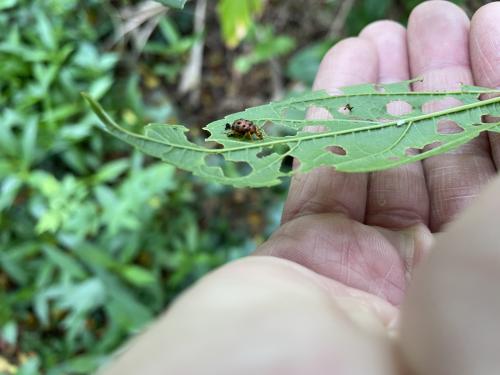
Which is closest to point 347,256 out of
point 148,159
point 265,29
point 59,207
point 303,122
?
point 303,122

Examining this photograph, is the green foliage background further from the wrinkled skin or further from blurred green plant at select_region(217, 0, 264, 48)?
the wrinkled skin

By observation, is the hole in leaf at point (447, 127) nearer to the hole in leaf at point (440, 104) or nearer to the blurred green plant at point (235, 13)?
the hole in leaf at point (440, 104)

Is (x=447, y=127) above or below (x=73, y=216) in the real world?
above

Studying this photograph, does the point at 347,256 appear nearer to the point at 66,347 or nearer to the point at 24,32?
the point at 66,347

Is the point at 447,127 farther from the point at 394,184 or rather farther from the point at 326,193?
the point at 326,193

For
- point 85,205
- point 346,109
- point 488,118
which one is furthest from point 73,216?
point 488,118

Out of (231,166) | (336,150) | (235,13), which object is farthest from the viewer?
(231,166)
